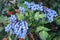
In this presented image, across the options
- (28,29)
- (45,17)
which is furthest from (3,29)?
(45,17)

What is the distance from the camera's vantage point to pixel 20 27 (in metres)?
2.10

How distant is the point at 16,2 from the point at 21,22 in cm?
74

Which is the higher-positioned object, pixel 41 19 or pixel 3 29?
pixel 41 19

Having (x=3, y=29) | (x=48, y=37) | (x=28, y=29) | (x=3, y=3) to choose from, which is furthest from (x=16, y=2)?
(x=48, y=37)

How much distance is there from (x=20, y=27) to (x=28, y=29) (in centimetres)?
16

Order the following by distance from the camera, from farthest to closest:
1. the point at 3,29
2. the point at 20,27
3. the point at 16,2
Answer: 1. the point at 16,2
2. the point at 3,29
3. the point at 20,27

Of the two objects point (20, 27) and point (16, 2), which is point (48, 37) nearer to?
point (20, 27)

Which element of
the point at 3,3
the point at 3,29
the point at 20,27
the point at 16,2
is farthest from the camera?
the point at 3,3

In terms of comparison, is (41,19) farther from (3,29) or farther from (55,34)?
(3,29)

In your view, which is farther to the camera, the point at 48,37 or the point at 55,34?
the point at 55,34

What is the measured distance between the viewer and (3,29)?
2.46 m

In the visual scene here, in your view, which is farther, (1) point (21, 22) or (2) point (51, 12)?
(2) point (51, 12)

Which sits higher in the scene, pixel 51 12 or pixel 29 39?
pixel 51 12

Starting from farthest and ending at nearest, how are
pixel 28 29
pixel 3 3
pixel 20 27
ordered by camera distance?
pixel 3 3
pixel 28 29
pixel 20 27
